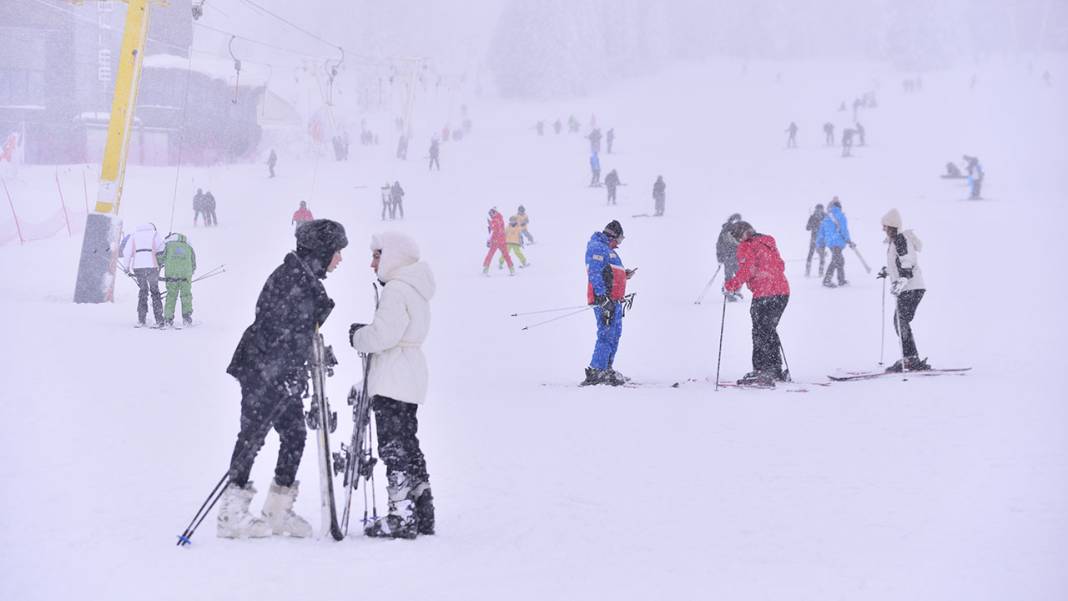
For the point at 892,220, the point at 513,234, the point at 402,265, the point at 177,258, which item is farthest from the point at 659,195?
the point at 402,265

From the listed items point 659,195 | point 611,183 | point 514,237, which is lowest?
point 514,237

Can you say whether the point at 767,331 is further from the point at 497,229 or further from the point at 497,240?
the point at 497,240

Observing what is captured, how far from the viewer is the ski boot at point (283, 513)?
4598 millimetres

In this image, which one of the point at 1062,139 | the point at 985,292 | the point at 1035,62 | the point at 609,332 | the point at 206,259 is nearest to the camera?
the point at 609,332

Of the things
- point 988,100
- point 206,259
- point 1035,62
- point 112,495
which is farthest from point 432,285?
point 1035,62

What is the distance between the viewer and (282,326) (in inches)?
174

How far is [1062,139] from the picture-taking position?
140 feet

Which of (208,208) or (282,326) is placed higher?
(208,208)

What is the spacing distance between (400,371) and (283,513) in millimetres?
829

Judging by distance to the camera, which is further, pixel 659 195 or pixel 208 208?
pixel 208 208

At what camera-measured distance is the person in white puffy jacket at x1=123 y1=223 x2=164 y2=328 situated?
1286cm

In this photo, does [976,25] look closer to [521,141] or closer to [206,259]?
[521,141]

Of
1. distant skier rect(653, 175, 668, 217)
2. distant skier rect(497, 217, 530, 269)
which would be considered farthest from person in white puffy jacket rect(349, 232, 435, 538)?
distant skier rect(653, 175, 668, 217)

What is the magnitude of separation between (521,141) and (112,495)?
4611 centimetres
